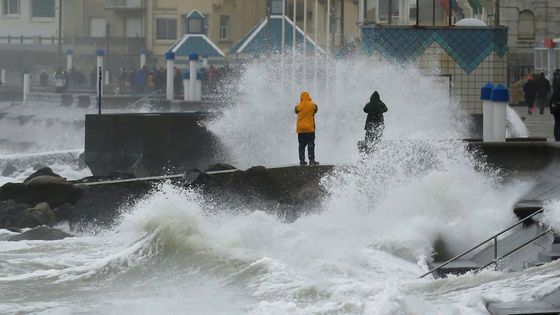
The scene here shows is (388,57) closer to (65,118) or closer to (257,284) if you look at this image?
(257,284)

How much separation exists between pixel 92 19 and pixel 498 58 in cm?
5523

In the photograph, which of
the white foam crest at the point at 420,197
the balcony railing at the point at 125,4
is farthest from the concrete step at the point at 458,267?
the balcony railing at the point at 125,4

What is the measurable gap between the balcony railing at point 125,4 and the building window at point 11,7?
689 cm

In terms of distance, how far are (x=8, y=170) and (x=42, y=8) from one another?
4744cm

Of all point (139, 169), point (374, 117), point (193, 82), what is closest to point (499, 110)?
point (374, 117)

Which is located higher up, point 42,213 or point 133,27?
point 133,27

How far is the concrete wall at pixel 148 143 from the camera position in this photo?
1079 inches

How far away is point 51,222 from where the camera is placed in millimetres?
20516

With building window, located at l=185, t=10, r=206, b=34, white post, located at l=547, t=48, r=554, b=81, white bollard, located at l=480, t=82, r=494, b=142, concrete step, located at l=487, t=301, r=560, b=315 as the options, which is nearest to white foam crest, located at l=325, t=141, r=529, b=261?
white bollard, located at l=480, t=82, r=494, b=142

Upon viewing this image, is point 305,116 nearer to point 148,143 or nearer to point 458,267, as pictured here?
point 148,143

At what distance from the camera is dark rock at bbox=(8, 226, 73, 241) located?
62.5 feet

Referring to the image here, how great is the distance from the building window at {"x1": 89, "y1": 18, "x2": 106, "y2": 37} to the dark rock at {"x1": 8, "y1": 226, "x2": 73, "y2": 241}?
60096 millimetres

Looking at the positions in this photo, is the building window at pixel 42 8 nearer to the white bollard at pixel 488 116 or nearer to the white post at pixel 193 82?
the white post at pixel 193 82

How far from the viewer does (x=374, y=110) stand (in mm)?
21391
